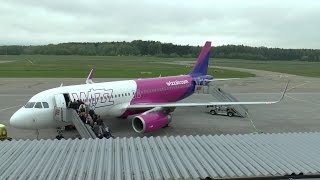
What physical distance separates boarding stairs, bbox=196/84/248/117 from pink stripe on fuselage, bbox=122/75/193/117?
1997 millimetres

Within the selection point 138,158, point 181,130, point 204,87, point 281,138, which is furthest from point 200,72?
point 138,158

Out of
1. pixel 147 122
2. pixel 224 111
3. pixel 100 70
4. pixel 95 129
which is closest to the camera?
pixel 95 129

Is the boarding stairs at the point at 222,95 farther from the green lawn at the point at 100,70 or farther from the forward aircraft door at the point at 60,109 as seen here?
the green lawn at the point at 100,70

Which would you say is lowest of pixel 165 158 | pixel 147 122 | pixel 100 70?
pixel 100 70

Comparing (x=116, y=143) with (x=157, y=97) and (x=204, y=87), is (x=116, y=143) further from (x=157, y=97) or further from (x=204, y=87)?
(x=204, y=87)

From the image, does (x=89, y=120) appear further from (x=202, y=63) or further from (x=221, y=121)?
(x=202, y=63)

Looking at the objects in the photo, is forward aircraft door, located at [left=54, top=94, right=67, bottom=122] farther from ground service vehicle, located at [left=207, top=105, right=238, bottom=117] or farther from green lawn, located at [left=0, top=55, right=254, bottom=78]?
green lawn, located at [left=0, top=55, right=254, bottom=78]

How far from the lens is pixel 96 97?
2314 centimetres

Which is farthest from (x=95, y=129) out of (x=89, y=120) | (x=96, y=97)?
(x=96, y=97)

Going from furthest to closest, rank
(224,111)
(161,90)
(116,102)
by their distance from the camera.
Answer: (224,111)
(161,90)
(116,102)

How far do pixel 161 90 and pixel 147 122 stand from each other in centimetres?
705

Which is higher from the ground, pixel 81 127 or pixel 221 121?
pixel 81 127

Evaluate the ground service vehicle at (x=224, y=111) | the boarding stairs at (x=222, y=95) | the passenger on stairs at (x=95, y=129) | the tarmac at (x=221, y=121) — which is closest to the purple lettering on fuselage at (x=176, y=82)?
the boarding stairs at (x=222, y=95)

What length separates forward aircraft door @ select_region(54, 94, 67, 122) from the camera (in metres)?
20.7
